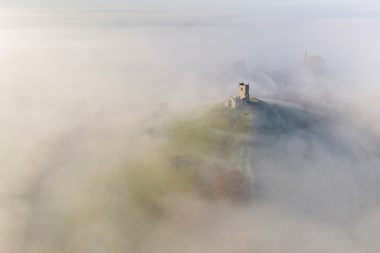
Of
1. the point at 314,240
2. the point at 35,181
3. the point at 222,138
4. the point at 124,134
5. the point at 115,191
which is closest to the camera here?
the point at 314,240

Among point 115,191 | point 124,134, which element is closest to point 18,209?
point 115,191

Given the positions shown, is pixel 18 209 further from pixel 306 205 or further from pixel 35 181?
pixel 306 205

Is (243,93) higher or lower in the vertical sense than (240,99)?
higher

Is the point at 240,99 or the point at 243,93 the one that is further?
the point at 240,99

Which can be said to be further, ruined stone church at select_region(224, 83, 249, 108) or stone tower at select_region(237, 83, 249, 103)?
ruined stone church at select_region(224, 83, 249, 108)

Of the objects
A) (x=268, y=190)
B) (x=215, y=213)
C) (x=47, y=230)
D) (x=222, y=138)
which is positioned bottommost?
(x=47, y=230)

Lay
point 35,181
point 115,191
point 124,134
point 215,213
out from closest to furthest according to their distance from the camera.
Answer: point 215,213, point 115,191, point 35,181, point 124,134

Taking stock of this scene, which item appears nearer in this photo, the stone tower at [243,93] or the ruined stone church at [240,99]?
the stone tower at [243,93]

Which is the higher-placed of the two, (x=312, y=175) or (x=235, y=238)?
(x=312, y=175)
